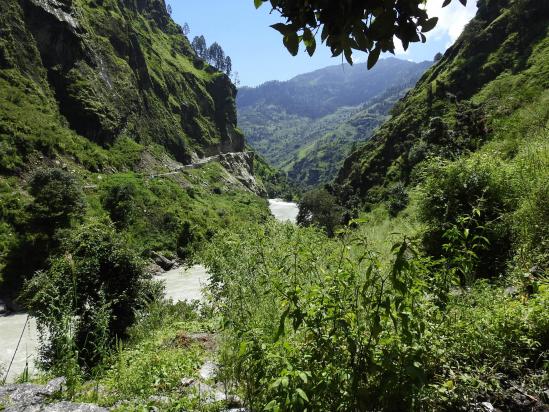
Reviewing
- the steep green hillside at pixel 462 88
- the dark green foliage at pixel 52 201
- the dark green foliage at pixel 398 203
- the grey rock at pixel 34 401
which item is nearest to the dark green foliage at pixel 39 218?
the dark green foliage at pixel 52 201

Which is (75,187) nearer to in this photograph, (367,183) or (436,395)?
(436,395)

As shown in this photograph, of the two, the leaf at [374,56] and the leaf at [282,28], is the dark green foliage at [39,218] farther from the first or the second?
the leaf at [374,56]

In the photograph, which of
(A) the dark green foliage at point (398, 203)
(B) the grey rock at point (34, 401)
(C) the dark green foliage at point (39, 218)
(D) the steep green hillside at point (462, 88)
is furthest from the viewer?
(D) the steep green hillside at point (462, 88)

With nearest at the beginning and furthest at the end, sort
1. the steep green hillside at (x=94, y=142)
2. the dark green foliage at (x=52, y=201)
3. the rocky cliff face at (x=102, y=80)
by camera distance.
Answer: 1. the dark green foliage at (x=52, y=201)
2. the steep green hillside at (x=94, y=142)
3. the rocky cliff face at (x=102, y=80)

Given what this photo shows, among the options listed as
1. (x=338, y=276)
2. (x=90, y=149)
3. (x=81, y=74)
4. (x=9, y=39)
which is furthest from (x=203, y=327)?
(x=81, y=74)

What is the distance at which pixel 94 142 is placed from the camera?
238ft

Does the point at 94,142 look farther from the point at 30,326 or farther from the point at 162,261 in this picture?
the point at 30,326

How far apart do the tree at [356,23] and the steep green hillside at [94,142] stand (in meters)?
27.5

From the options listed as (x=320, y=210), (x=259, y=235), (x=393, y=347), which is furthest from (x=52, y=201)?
(x=393, y=347)

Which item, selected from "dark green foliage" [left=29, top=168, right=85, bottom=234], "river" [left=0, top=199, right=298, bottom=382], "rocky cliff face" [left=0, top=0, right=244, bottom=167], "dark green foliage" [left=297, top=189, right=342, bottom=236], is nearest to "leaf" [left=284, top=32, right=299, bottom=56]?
"river" [left=0, top=199, right=298, bottom=382]

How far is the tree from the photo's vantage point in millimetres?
3260

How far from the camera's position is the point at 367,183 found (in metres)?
84.9

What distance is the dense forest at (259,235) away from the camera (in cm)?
392

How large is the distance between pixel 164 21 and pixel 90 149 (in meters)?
132
